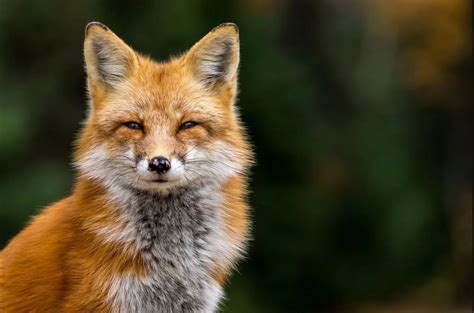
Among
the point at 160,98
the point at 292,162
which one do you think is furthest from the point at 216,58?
the point at 292,162

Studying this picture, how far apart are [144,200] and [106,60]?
3.32 feet

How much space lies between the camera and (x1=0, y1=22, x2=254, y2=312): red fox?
664 centimetres

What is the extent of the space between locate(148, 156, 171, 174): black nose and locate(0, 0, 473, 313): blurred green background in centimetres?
1217

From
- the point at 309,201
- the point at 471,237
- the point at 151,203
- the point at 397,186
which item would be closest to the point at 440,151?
the point at 471,237

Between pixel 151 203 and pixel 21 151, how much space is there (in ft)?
49.3

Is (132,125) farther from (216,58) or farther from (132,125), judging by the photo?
(216,58)

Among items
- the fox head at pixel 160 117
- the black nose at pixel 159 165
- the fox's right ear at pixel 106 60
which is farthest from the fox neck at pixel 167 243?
the fox's right ear at pixel 106 60

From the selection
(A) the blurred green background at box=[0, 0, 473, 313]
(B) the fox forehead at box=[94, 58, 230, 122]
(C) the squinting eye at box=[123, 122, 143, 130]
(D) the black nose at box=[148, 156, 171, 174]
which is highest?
(B) the fox forehead at box=[94, 58, 230, 122]

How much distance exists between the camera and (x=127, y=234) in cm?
680

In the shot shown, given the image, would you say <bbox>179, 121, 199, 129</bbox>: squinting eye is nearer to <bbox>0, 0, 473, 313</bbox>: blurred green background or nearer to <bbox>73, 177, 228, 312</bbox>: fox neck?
<bbox>73, 177, 228, 312</bbox>: fox neck

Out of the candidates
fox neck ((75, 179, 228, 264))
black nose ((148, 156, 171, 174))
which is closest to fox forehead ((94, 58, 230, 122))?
black nose ((148, 156, 171, 174))

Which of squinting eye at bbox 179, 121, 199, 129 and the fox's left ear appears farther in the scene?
the fox's left ear

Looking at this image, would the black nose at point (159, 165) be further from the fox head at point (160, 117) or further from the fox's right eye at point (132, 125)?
the fox's right eye at point (132, 125)

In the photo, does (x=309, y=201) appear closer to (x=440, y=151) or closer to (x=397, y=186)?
(x=397, y=186)
